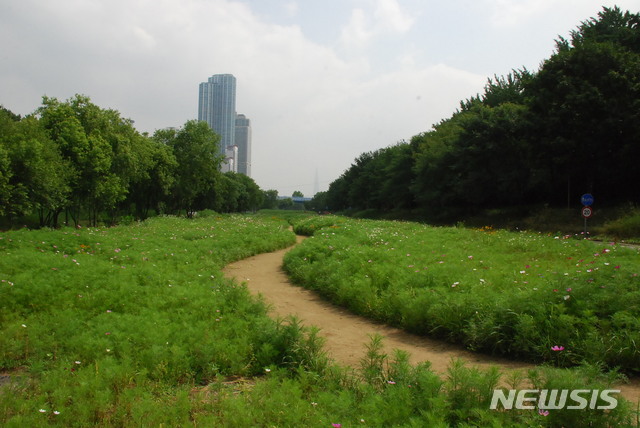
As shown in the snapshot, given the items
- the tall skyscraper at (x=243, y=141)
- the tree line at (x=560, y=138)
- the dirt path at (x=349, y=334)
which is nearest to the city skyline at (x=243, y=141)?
the tall skyscraper at (x=243, y=141)

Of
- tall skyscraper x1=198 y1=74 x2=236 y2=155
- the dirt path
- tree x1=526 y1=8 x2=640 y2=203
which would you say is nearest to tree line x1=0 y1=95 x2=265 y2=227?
the dirt path

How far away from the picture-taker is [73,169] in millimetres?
30078

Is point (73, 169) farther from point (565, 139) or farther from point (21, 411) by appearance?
point (565, 139)

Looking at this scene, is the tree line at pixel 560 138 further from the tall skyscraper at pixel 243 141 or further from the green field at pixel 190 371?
the tall skyscraper at pixel 243 141

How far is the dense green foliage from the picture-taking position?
5609 mm

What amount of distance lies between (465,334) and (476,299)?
2.24 feet

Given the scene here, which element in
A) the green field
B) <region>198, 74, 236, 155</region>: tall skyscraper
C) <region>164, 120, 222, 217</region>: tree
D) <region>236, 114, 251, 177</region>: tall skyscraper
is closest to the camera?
the green field

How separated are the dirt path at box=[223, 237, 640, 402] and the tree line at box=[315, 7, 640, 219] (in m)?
25.7

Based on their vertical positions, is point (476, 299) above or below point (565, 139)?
below

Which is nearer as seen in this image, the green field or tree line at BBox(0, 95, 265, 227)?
the green field

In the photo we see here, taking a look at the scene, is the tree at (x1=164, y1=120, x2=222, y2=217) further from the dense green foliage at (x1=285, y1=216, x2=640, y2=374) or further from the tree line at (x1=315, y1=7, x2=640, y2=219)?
the dense green foliage at (x1=285, y1=216, x2=640, y2=374)

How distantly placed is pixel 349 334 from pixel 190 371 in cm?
318

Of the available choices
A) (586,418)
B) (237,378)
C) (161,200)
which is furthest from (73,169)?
(586,418)

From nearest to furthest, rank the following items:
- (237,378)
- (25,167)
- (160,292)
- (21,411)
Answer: (21,411)
(237,378)
(160,292)
(25,167)
